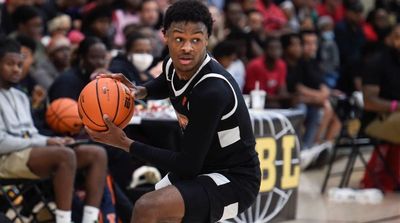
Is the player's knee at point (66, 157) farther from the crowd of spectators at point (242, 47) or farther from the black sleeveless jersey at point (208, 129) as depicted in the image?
the black sleeveless jersey at point (208, 129)

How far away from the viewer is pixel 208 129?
177 inches

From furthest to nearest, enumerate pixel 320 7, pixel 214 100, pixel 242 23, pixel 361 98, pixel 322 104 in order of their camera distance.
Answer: pixel 320 7
pixel 242 23
pixel 322 104
pixel 361 98
pixel 214 100

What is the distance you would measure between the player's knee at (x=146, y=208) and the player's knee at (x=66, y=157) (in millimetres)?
2211

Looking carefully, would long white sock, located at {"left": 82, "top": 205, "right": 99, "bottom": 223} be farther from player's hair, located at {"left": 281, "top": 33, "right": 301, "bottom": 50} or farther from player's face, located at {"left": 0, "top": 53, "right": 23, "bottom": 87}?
player's hair, located at {"left": 281, "top": 33, "right": 301, "bottom": 50}

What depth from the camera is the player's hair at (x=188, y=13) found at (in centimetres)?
461

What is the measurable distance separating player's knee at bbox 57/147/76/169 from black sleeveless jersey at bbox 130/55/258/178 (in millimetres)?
1843

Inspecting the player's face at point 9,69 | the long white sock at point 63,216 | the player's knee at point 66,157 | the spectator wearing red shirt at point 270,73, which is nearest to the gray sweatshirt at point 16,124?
the player's face at point 9,69

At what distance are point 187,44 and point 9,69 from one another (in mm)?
2543

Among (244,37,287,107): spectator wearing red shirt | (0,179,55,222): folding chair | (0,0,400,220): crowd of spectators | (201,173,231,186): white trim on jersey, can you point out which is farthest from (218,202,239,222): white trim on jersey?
(244,37,287,107): spectator wearing red shirt

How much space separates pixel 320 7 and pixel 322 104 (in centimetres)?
414

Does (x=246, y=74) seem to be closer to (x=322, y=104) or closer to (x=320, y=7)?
(x=322, y=104)

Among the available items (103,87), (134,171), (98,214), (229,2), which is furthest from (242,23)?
(103,87)

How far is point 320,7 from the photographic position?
14820 millimetres

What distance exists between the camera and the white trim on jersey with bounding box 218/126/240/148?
466cm
